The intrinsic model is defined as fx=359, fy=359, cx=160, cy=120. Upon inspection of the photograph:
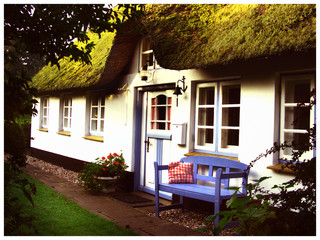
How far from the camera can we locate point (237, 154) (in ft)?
20.0

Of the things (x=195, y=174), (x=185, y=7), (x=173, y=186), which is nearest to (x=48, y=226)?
(x=173, y=186)

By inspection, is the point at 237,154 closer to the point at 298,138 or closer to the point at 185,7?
the point at 298,138

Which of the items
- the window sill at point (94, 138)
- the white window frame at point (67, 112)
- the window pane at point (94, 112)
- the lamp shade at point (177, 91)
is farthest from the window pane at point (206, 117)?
the white window frame at point (67, 112)

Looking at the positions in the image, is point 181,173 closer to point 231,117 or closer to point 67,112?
point 231,117

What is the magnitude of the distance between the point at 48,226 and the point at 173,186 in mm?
2109

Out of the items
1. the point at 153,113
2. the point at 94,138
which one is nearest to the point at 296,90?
the point at 153,113

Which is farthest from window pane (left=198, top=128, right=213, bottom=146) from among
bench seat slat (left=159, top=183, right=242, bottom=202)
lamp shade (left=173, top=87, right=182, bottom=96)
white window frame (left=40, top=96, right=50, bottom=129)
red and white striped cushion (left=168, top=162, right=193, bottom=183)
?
white window frame (left=40, top=96, right=50, bottom=129)

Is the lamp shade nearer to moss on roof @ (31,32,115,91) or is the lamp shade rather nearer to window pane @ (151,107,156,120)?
window pane @ (151,107,156,120)

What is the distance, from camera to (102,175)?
8266 millimetres

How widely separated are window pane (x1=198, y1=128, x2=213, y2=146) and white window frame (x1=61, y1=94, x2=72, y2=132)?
21.2 feet

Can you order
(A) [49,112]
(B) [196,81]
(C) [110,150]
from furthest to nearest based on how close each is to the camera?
1. (A) [49,112]
2. (C) [110,150]
3. (B) [196,81]

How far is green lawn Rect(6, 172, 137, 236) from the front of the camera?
481cm

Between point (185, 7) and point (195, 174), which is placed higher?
point (185, 7)

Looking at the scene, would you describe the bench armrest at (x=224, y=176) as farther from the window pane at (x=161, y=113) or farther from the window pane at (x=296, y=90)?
the window pane at (x=161, y=113)
